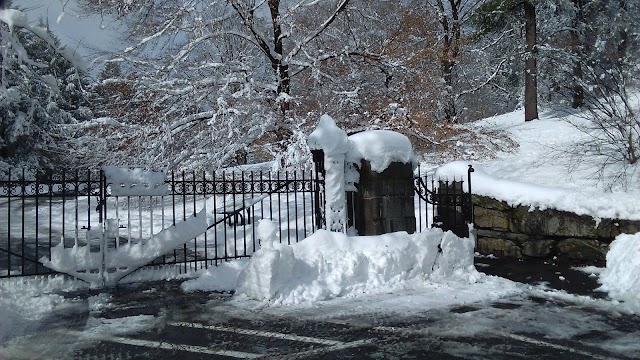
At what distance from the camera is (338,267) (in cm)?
712

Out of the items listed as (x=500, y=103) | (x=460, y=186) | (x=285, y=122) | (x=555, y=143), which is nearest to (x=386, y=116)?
(x=285, y=122)

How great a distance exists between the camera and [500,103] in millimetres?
44312

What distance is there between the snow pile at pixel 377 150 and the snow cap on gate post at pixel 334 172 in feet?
0.92

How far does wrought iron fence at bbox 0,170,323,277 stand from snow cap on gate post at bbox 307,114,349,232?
37cm

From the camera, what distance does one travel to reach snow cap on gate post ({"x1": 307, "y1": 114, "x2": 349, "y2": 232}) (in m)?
8.41

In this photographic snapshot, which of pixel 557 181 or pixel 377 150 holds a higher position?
pixel 377 150

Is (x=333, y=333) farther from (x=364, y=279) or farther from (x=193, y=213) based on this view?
(x=193, y=213)

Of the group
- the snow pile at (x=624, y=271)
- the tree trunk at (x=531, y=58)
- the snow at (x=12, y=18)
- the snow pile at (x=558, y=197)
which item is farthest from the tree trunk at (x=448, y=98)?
the snow at (x=12, y=18)

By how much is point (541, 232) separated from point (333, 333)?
5932mm

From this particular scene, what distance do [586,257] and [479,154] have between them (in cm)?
772

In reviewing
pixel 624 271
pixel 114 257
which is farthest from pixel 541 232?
pixel 114 257

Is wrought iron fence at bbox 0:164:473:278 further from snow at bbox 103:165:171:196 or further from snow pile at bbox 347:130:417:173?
snow pile at bbox 347:130:417:173

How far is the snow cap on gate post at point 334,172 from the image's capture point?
8.41m

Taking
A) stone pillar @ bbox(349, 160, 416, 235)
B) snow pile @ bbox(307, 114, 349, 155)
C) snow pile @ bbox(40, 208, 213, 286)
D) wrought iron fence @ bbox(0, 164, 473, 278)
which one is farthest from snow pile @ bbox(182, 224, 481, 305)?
A: snow pile @ bbox(307, 114, 349, 155)
